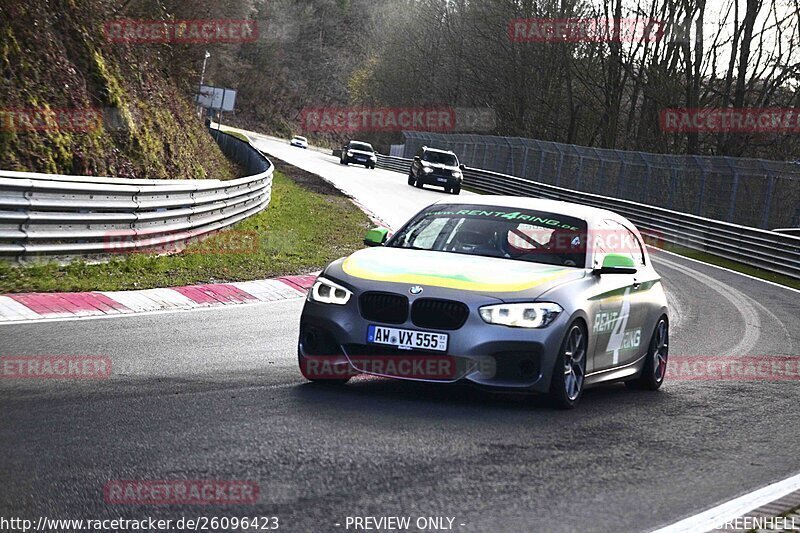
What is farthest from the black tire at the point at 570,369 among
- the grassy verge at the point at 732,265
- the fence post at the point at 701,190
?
the fence post at the point at 701,190

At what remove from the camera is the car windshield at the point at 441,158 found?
161 feet

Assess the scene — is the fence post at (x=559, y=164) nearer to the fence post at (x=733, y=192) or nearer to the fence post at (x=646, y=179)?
the fence post at (x=646, y=179)

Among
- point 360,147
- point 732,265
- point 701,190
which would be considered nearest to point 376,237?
point 732,265

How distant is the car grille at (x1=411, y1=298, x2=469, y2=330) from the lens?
743 centimetres

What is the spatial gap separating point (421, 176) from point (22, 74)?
105 ft

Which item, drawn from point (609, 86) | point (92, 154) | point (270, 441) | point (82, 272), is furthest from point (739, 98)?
point (270, 441)

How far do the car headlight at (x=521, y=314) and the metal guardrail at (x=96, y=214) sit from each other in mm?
7187

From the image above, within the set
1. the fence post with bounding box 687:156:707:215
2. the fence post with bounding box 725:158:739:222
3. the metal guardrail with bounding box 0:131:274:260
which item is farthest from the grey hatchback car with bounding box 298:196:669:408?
the fence post with bounding box 687:156:707:215

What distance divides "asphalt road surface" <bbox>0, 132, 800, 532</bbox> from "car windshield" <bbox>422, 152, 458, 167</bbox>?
39.0 meters

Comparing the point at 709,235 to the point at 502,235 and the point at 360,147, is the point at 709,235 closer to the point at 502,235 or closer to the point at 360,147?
the point at 502,235

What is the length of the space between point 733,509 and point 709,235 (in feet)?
99.3

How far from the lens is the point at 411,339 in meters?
7.40

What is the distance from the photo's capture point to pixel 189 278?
14.9 metres

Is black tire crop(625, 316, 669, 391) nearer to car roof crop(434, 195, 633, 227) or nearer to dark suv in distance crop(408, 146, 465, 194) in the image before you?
car roof crop(434, 195, 633, 227)
